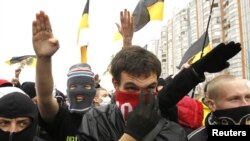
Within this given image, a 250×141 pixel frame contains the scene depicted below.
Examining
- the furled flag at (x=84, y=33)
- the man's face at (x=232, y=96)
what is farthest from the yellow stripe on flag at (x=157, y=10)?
the man's face at (x=232, y=96)

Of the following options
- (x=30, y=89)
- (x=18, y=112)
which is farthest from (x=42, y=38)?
(x=30, y=89)

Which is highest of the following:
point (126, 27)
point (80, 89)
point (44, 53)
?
point (126, 27)

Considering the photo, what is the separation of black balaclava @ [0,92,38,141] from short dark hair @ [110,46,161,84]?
27.5 inches

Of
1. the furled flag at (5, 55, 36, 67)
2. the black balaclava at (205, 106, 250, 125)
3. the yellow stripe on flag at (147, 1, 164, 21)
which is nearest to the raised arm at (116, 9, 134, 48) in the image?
the black balaclava at (205, 106, 250, 125)

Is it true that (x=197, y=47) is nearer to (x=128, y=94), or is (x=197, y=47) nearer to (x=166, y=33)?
(x=128, y=94)

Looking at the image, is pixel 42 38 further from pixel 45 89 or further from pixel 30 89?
pixel 30 89

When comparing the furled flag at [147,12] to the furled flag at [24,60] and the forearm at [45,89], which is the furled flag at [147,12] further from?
the furled flag at [24,60]

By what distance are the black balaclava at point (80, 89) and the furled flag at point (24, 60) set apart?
5.72 metres

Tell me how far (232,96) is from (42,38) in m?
1.28

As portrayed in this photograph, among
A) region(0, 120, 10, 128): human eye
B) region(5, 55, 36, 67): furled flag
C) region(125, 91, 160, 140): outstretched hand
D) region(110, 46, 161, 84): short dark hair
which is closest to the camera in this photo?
region(125, 91, 160, 140): outstretched hand

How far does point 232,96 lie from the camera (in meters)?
2.48

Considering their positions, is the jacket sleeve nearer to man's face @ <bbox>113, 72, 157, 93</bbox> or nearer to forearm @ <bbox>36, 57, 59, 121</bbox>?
man's face @ <bbox>113, 72, 157, 93</bbox>

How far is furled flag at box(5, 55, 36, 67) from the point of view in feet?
29.9

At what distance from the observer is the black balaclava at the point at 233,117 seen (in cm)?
232
